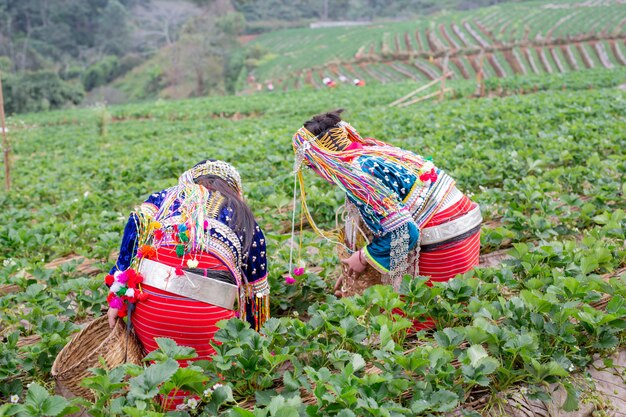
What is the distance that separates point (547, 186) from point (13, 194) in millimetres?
6716

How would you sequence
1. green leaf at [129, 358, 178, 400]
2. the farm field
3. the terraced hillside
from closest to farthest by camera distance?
green leaf at [129, 358, 178, 400]
the farm field
the terraced hillside

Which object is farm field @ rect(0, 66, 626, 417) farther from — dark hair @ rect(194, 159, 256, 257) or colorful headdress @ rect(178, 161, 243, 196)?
colorful headdress @ rect(178, 161, 243, 196)

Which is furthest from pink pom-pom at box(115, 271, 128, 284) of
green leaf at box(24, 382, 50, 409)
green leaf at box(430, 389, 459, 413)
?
green leaf at box(430, 389, 459, 413)

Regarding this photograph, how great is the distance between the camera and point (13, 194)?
7.77m

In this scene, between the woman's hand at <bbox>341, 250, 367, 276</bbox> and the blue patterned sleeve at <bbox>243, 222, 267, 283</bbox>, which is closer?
the blue patterned sleeve at <bbox>243, 222, 267, 283</bbox>

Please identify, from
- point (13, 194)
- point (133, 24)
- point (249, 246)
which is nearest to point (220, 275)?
point (249, 246)

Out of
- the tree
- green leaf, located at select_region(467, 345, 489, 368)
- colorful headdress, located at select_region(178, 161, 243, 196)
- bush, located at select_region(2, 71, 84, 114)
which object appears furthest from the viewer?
the tree

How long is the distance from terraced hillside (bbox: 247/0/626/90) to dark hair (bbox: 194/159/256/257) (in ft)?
87.9

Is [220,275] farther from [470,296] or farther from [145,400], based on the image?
[470,296]

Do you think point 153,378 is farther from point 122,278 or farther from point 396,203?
point 396,203

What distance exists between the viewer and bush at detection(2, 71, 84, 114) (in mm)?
34562

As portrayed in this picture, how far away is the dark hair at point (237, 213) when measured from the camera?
113 inches

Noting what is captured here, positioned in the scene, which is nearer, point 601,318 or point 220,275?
point 601,318

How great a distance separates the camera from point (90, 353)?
2.59 m
